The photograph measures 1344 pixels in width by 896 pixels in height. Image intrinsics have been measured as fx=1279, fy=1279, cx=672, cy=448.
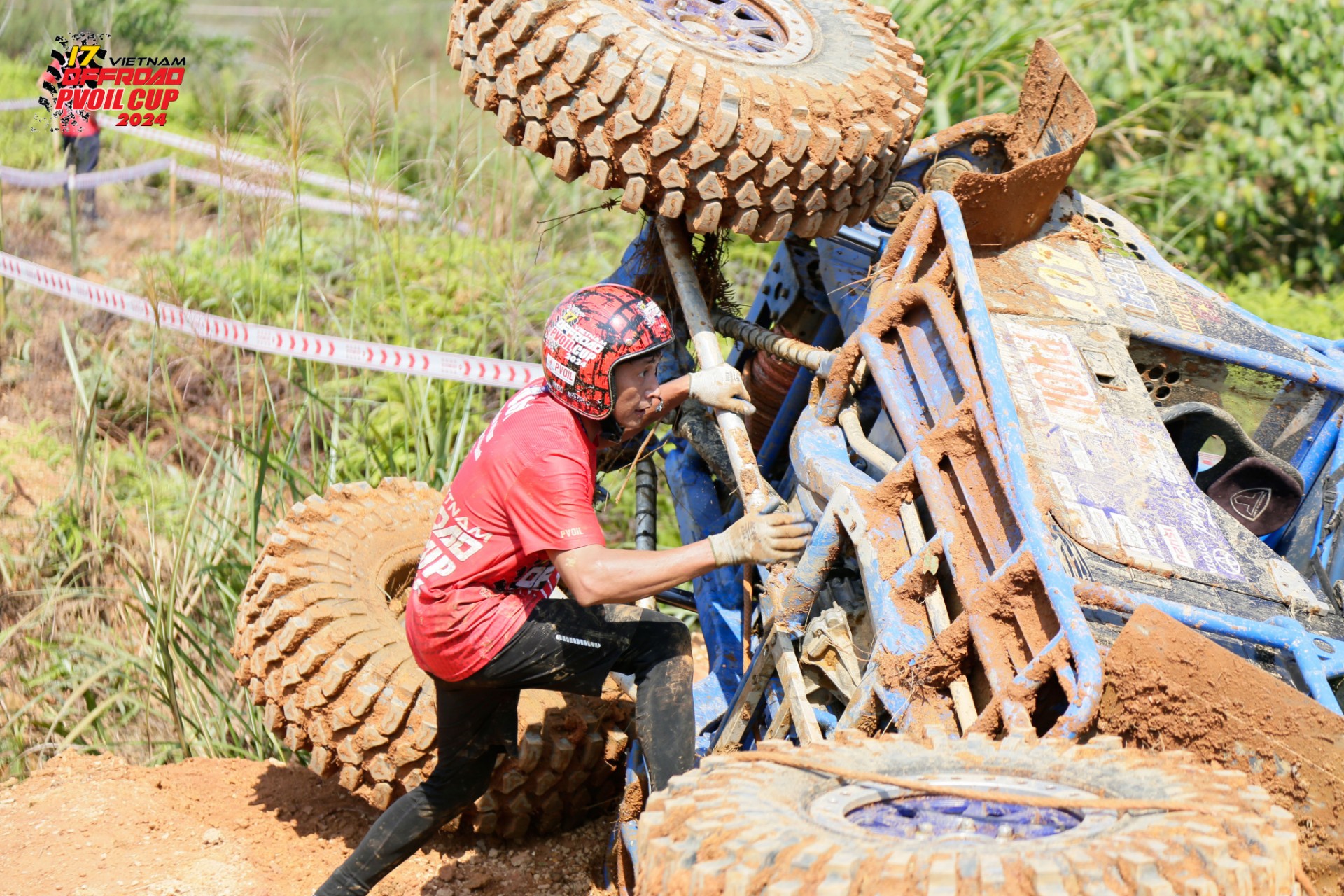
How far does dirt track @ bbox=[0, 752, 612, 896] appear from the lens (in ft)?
11.5

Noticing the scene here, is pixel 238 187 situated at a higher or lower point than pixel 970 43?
lower

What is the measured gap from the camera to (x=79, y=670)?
4.50 m

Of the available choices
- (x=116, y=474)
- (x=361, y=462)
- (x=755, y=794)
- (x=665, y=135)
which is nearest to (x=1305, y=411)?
(x=665, y=135)

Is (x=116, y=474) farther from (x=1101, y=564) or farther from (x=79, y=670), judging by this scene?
(x=1101, y=564)

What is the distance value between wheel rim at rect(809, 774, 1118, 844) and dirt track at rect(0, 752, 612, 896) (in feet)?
6.12

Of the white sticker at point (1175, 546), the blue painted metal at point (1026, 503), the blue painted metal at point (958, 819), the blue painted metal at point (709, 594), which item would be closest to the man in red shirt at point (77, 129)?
the blue painted metal at point (709, 594)

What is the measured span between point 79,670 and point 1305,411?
4095 mm

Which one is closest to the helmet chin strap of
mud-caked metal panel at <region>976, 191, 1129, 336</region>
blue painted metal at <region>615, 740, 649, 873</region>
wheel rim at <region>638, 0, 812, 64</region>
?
blue painted metal at <region>615, 740, 649, 873</region>

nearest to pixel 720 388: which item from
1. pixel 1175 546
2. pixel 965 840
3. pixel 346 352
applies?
pixel 1175 546

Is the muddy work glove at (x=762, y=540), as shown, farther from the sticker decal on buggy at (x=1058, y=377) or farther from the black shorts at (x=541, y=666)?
the sticker decal on buggy at (x=1058, y=377)

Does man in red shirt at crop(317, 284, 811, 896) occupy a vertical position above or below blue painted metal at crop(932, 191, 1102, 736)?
below

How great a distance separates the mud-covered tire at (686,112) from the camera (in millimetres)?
3455

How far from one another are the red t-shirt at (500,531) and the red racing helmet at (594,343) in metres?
0.08

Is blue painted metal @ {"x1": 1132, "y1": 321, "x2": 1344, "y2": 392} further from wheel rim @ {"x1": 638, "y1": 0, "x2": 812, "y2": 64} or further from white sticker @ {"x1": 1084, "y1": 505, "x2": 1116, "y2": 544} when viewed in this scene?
wheel rim @ {"x1": 638, "y1": 0, "x2": 812, "y2": 64}
